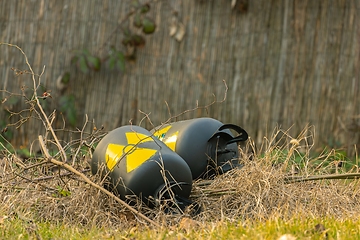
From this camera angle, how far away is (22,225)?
133 inches

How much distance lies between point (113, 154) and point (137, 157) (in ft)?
0.60

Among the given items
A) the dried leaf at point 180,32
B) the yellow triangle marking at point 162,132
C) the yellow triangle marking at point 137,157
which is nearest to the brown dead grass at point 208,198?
the yellow triangle marking at point 137,157

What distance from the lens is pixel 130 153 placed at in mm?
3729

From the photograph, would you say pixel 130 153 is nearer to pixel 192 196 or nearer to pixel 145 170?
pixel 145 170

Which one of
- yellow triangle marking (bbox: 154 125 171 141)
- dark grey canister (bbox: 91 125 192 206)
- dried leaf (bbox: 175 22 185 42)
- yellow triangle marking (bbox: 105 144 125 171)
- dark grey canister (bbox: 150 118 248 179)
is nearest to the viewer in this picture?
dark grey canister (bbox: 91 125 192 206)

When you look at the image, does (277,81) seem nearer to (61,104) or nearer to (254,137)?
(254,137)

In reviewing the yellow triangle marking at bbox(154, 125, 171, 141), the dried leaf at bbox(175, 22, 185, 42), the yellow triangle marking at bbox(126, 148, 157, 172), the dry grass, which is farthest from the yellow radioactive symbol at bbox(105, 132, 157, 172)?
the dried leaf at bbox(175, 22, 185, 42)

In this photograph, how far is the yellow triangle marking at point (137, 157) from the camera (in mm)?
3670

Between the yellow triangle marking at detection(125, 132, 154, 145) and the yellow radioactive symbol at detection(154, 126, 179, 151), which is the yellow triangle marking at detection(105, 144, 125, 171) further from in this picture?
the yellow radioactive symbol at detection(154, 126, 179, 151)

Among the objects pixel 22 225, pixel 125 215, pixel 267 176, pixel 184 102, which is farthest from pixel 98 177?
pixel 184 102

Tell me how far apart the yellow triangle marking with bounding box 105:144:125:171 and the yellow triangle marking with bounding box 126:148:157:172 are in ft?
0.28

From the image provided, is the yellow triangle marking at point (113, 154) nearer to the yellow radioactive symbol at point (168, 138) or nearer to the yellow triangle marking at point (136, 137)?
the yellow triangle marking at point (136, 137)

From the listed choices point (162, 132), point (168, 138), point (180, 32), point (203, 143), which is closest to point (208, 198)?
point (203, 143)

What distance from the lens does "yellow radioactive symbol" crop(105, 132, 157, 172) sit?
→ 12.1 ft
